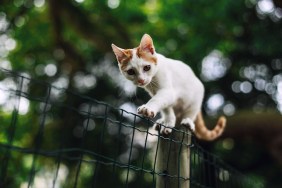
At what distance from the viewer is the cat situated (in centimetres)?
262

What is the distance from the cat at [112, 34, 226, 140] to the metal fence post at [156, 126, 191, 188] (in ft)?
0.32

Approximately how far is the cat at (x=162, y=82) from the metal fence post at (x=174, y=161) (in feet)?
0.32

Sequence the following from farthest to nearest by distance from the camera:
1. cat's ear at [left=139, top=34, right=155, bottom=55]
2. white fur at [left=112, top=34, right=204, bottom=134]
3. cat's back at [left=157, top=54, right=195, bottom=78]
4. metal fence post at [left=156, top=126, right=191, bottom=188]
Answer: cat's back at [left=157, top=54, right=195, bottom=78]
cat's ear at [left=139, top=34, right=155, bottom=55]
white fur at [left=112, top=34, right=204, bottom=134]
metal fence post at [left=156, top=126, right=191, bottom=188]

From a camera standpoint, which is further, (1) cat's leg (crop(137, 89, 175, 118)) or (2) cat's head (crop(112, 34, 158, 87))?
(2) cat's head (crop(112, 34, 158, 87))

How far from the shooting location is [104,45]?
7000mm

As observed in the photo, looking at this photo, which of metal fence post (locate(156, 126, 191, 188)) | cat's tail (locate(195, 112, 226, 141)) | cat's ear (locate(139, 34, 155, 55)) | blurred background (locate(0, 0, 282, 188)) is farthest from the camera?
blurred background (locate(0, 0, 282, 188))

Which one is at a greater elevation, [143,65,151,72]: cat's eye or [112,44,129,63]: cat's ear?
[112,44,129,63]: cat's ear

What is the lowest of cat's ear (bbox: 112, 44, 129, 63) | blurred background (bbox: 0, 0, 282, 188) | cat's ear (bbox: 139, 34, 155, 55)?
cat's ear (bbox: 112, 44, 129, 63)

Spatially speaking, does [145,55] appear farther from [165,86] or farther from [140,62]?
[165,86]

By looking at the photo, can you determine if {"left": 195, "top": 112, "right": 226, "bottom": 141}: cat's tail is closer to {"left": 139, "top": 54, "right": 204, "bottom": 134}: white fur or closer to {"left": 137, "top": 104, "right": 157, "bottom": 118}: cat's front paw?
{"left": 139, "top": 54, "right": 204, "bottom": 134}: white fur

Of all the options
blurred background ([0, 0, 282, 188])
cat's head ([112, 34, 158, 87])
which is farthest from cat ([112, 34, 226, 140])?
blurred background ([0, 0, 282, 188])

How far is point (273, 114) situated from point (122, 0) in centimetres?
340

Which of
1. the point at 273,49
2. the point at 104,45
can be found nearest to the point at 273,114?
the point at 273,49

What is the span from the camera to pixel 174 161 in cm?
227
